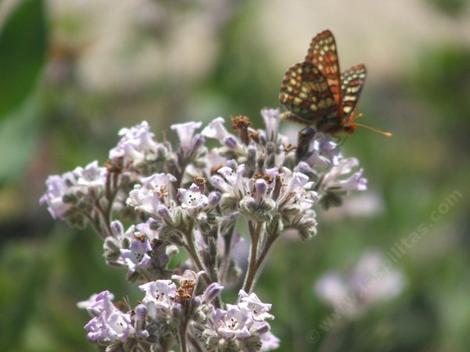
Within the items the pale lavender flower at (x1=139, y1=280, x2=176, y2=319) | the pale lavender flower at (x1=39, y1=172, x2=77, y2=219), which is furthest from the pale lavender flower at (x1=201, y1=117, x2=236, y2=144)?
the pale lavender flower at (x1=139, y1=280, x2=176, y2=319)

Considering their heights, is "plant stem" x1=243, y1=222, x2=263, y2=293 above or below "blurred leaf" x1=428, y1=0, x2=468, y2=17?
above

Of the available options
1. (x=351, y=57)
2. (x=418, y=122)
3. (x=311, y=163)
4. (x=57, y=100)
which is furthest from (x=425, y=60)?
(x=311, y=163)

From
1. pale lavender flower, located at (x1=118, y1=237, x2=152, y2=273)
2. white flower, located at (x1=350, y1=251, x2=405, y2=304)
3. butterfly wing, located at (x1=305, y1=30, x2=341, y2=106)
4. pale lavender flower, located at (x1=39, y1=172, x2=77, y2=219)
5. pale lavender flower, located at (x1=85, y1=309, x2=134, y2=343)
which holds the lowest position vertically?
white flower, located at (x1=350, y1=251, x2=405, y2=304)

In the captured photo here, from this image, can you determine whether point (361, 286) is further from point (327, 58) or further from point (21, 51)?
point (327, 58)

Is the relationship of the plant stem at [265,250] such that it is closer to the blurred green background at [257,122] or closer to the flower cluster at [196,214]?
the flower cluster at [196,214]

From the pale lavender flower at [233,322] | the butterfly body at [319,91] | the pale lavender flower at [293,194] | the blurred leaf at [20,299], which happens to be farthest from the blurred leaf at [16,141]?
the pale lavender flower at [233,322]

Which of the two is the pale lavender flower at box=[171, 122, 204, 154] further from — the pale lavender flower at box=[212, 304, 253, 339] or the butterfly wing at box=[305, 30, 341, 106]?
the pale lavender flower at box=[212, 304, 253, 339]
